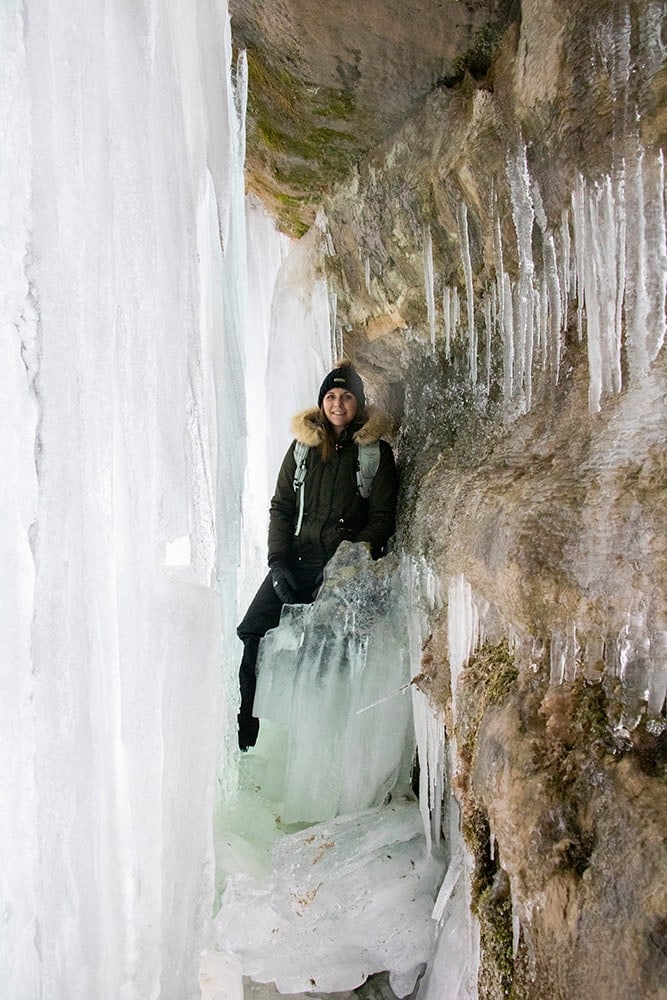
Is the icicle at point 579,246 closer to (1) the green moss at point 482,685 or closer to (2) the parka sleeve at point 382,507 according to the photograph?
(1) the green moss at point 482,685

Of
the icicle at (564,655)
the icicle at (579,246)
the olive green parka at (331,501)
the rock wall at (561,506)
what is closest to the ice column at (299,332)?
the olive green parka at (331,501)

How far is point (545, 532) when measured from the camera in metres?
2.15

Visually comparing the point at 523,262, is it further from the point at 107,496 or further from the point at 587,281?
the point at 107,496

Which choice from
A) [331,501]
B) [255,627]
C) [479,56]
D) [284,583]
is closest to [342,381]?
[331,501]

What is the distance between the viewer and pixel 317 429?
12.9 ft

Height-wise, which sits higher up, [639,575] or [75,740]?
[639,575]

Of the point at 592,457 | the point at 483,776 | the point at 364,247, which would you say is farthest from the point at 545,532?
the point at 364,247

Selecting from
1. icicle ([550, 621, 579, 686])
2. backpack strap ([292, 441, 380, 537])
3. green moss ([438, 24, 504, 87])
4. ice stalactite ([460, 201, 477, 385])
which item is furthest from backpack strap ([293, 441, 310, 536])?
icicle ([550, 621, 579, 686])

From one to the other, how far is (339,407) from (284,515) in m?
0.70

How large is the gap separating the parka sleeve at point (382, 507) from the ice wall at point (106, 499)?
1281mm

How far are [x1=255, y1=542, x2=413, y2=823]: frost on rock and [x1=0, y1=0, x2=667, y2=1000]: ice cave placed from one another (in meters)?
0.02

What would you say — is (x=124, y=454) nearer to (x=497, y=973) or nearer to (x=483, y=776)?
(x=483, y=776)

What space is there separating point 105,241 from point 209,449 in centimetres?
92

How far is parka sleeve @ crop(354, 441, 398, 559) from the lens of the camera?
12.3 ft
